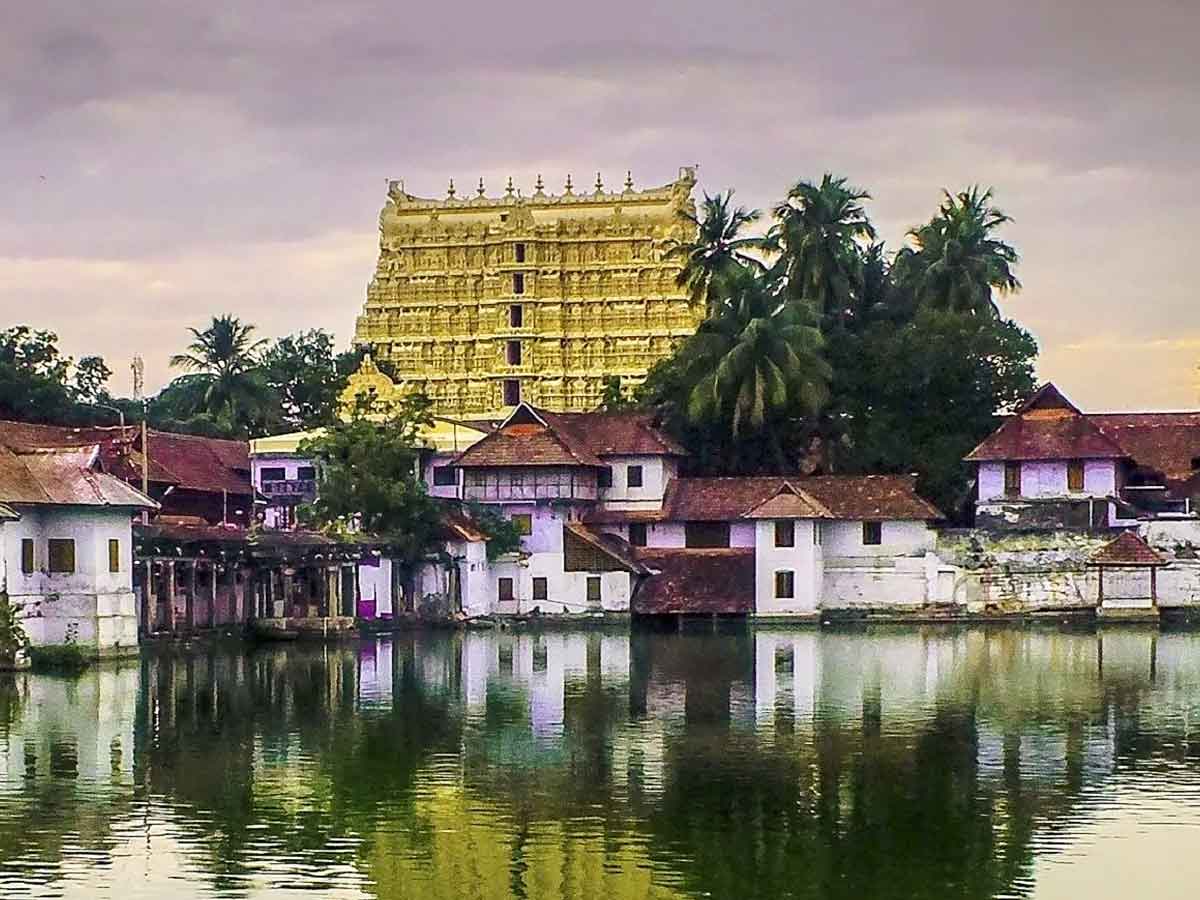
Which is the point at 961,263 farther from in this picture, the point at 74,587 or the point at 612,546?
the point at 74,587

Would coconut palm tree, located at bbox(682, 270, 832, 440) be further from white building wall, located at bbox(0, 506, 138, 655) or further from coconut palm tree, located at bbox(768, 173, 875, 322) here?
white building wall, located at bbox(0, 506, 138, 655)

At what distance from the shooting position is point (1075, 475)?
2876 inches

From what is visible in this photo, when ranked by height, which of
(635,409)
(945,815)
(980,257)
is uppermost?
(980,257)

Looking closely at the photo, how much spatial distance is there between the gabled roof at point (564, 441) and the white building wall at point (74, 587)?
25.2m

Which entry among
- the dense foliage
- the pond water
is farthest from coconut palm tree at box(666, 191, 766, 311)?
the pond water

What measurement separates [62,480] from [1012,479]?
33.6 metres

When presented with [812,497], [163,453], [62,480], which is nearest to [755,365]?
[812,497]

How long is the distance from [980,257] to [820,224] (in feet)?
21.8

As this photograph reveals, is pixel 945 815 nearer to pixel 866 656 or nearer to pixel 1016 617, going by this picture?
pixel 866 656

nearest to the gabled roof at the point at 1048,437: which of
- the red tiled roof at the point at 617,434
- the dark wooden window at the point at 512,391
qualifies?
the red tiled roof at the point at 617,434

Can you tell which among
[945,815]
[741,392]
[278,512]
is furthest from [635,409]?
[945,815]

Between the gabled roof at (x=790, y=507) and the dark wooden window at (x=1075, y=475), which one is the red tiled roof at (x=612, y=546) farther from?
the dark wooden window at (x=1075, y=475)

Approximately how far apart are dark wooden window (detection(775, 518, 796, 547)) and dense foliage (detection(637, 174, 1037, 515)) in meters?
4.65

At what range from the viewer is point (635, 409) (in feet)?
270
